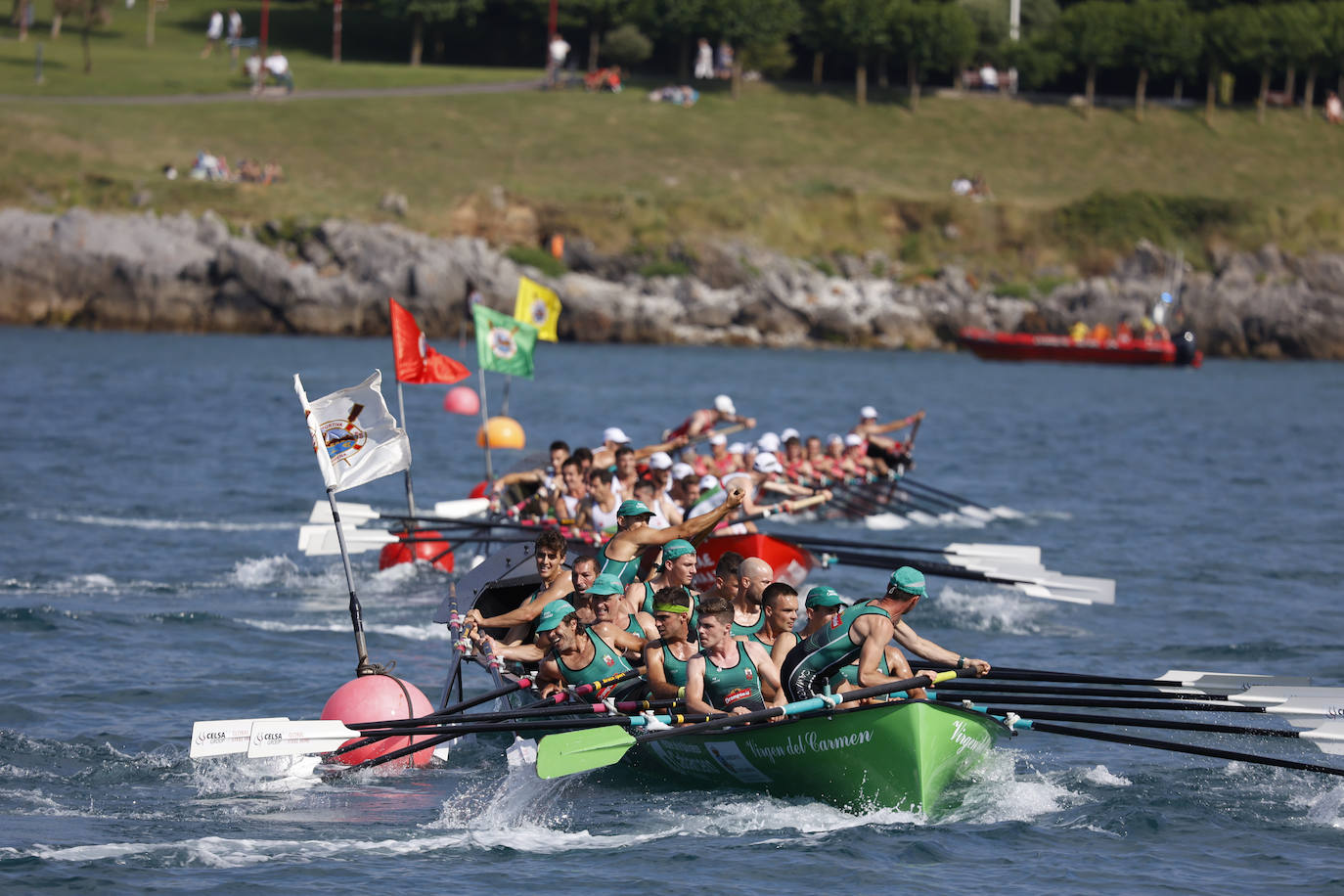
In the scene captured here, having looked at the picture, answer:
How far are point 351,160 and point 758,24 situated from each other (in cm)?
2326

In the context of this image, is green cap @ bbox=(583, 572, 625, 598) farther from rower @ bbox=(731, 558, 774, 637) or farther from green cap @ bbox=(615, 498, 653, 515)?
green cap @ bbox=(615, 498, 653, 515)

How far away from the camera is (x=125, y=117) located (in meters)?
69.7

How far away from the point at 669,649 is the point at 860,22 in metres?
75.7

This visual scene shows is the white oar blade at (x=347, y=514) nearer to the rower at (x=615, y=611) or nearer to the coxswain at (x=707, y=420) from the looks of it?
the coxswain at (x=707, y=420)

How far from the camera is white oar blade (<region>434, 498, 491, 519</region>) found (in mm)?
21344

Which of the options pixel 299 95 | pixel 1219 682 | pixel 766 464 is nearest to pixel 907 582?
pixel 1219 682

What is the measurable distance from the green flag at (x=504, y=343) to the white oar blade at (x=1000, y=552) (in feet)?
26.5

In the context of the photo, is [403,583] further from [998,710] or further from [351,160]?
[351,160]

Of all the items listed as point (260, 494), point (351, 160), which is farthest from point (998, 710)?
point (351, 160)

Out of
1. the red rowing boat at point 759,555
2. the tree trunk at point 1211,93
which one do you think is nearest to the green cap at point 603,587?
the red rowing boat at point 759,555

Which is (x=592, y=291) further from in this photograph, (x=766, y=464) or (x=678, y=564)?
(x=678, y=564)

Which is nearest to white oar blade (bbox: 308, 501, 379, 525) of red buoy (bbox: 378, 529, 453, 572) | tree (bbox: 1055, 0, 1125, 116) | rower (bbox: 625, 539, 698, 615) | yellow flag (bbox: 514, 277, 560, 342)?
red buoy (bbox: 378, 529, 453, 572)

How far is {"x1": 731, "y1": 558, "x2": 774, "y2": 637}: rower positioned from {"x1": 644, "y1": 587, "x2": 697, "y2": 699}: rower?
445mm

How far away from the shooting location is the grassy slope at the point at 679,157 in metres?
66.8
